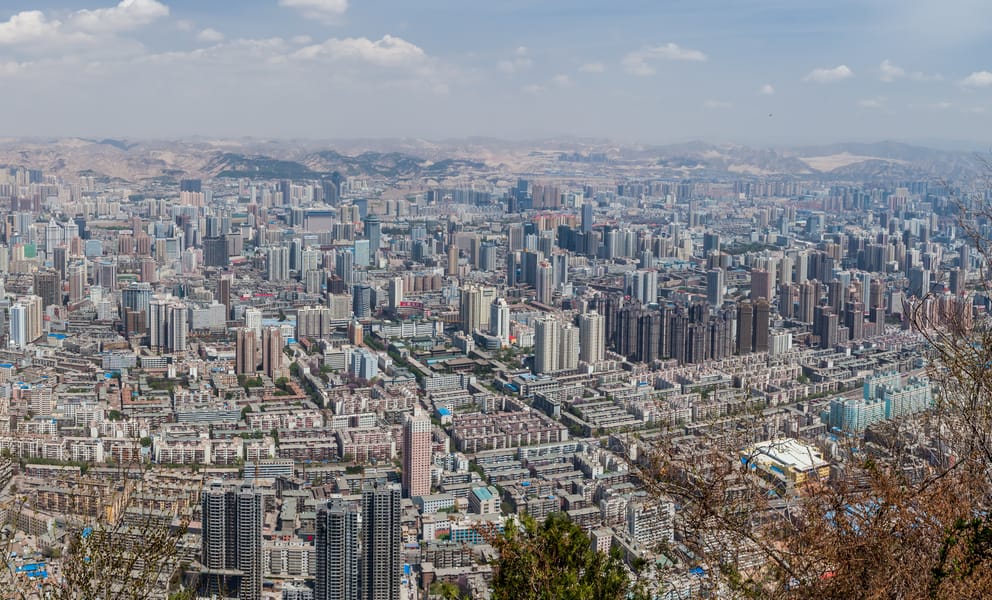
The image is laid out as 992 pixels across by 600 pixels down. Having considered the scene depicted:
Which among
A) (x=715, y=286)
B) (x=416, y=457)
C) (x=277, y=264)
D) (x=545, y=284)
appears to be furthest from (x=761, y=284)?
(x=416, y=457)

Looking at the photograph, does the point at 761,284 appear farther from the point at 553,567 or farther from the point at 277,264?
the point at 553,567

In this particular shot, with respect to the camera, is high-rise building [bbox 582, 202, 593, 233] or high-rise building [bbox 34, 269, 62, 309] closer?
high-rise building [bbox 34, 269, 62, 309]

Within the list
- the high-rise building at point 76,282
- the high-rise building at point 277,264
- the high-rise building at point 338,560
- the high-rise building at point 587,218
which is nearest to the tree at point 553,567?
the high-rise building at point 338,560

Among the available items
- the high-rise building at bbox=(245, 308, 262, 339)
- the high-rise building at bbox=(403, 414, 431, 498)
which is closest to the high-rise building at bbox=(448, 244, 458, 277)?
the high-rise building at bbox=(245, 308, 262, 339)

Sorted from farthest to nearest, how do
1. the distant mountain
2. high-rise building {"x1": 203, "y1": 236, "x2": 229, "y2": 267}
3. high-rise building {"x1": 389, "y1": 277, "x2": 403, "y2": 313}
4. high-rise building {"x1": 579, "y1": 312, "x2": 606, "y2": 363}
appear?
the distant mountain < high-rise building {"x1": 203, "y1": 236, "x2": 229, "y2": 267} < high-rise building {"x1": 389, "y1": 277, "x2": 403, "y2": 313} < high-rise building {"x1": 579, "y1": 312, "x2": 606, "y2": 363}

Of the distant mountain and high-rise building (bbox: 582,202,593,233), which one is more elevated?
the distant mountain

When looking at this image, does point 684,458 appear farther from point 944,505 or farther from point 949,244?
point 949,244

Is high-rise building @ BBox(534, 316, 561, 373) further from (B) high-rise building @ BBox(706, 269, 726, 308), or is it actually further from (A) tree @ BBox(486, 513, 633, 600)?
(A) tree @ BBox(486, 513, 633, 600)

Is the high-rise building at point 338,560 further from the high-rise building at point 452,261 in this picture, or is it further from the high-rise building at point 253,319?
the high-rise building at point 452,261
